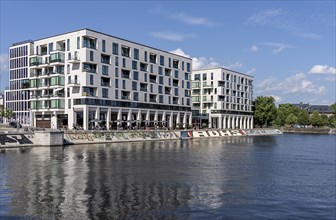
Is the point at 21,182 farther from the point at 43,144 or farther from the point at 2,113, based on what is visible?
the point at 2,113

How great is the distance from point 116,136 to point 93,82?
2220 centimetres

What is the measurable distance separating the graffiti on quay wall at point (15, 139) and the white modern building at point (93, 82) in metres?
33.6

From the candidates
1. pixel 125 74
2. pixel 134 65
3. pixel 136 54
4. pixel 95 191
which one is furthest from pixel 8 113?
pixel 95 191

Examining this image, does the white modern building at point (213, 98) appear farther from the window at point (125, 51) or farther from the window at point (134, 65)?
the window at point (125, 51)

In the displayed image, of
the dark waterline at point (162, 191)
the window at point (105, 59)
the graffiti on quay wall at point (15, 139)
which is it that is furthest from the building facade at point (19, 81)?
the dark waterline at point (162, 191)

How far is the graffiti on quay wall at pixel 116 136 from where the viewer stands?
93100 millimetres

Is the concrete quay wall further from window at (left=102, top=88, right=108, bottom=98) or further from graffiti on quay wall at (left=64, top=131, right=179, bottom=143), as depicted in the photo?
window at (left=102, top=88, right=108, bottom=98)

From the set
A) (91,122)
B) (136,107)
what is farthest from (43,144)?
(136,107)

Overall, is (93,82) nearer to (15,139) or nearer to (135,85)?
(135,85)

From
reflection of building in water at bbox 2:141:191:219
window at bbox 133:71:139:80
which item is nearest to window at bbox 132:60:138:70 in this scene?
window at bbox 133:71:139:80

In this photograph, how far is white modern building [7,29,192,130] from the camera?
118 meters

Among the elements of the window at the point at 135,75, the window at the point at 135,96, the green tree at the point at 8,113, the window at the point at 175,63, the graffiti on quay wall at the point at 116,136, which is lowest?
the graffiti on quay wall at the point at 116,136

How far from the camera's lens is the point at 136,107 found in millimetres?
135625

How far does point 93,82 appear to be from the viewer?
11919 centimetres
